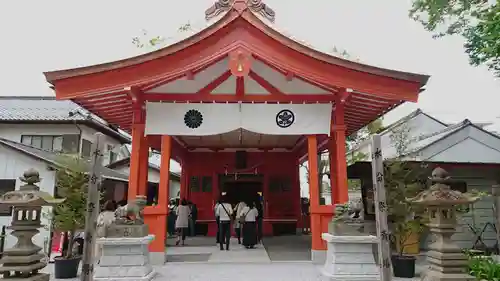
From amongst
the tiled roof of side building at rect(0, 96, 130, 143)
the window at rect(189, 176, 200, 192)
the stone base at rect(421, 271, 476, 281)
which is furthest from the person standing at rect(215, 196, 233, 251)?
the tiled roof of side building at rect(0, 96, 130, 143)

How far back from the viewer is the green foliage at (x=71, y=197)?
7.87 m

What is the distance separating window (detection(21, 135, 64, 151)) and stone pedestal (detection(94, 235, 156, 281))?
1313cm

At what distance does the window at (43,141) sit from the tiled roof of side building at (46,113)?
832mm

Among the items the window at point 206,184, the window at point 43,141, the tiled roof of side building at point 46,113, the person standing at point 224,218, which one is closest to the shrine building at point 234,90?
the person standing at point 224,218

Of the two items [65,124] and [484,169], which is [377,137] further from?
[65,124]

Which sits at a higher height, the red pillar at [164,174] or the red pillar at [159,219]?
the red pillar at [164,174]

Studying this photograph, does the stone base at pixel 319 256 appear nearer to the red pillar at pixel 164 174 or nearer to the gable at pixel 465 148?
the red pillar at pixel 164 174

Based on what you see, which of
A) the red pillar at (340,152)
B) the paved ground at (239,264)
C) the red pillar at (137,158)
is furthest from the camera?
the red pillar at (340,152)

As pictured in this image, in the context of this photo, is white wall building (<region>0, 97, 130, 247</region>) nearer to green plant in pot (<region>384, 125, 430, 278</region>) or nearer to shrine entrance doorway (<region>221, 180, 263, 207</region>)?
shrine entrance doorway (<region>221, 180, 263, 207</region>)

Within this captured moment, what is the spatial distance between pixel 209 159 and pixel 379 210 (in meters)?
10.3

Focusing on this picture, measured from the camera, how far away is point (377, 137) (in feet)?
17.7

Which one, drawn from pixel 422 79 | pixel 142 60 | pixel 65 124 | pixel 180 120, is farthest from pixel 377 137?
pixel 65 124

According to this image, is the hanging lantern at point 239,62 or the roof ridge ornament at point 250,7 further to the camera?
the roof ridge ornament at point 250,7

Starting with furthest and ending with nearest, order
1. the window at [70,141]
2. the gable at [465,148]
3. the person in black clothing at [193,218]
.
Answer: the window at [70,141] → the person in black clothing at [193,218] → the gable at [465,148]
